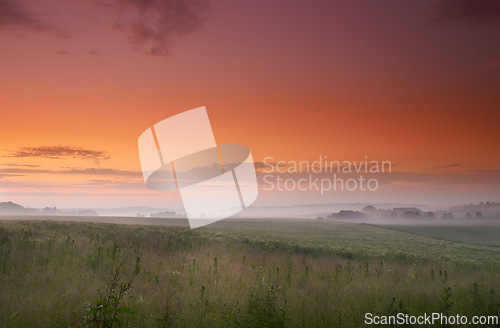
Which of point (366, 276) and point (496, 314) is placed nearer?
point (496, 314)

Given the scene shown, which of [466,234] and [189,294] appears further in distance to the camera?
[466,234]

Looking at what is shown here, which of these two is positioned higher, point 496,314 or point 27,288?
point 27,288

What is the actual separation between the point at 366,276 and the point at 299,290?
3876 mm

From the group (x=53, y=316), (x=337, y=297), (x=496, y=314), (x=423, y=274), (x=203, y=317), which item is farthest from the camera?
(x=423, y=274)

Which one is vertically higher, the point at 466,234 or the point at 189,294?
the point at 189,294

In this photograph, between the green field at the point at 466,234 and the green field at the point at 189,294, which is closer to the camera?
the green field at the point at 189,294

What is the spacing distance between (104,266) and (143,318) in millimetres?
4638

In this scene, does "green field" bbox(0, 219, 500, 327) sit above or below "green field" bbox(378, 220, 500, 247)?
above

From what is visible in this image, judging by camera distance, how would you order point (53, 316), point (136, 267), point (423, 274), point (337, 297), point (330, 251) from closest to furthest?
point (53, 316), point (337, 297), point (136, 267), point (423, 274), point (330, 251)

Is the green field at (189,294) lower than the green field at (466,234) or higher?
higher

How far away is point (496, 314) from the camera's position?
22.9 ft

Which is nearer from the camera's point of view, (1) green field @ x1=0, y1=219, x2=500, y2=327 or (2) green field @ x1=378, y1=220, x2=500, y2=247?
(1) green field @ x1=0, y1=219, x2=500, y2=327

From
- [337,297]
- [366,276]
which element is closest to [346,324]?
[337,297]

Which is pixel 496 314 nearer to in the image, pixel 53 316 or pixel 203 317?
pixel 203 317
